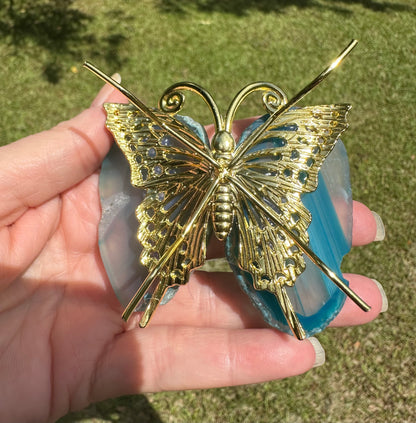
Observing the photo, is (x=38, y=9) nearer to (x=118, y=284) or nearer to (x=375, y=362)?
(x=118, y=284)

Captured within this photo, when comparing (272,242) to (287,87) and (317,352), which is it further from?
(287,87)

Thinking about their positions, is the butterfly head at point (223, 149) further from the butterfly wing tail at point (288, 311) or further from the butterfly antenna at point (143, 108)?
the butterfly wing tail at point (288, 311)

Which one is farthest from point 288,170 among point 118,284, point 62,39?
point 62,39

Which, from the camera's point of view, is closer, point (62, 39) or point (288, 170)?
point (288, 170)

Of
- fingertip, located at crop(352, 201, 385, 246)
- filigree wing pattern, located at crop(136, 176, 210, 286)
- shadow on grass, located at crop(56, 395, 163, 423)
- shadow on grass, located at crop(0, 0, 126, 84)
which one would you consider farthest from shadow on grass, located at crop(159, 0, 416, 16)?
shadow on grass, located at crop(56, 395, 163, 423)

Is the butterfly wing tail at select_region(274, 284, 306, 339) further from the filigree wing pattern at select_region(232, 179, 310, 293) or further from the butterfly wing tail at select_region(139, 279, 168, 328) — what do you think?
the butterfly wing tail at select_region(139, 279, 168, 328)

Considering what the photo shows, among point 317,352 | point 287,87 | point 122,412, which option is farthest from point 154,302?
point 287,87
